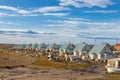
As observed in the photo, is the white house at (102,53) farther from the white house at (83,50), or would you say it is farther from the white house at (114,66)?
the white house at (114,66)

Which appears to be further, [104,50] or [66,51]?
[66,51]

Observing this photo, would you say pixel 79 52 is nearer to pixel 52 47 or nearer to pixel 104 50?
pixel 104 50

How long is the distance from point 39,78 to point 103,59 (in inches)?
1730

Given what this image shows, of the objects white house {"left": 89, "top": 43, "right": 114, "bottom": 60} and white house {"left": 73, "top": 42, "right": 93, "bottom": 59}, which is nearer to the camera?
white house {"left": 89, "top": 43, "right": 114, "bottom": 60}

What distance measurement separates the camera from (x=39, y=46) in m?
164

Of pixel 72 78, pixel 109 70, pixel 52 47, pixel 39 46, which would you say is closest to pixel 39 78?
pixel 72 78

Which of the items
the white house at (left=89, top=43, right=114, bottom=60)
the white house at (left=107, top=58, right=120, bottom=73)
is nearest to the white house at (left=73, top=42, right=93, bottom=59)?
the white house at (left=89, top=43, right=114, bottom=60)


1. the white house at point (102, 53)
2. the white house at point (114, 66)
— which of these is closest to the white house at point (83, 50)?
the white house at point (102, 53)

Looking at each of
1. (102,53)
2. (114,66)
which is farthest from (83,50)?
(114,66)

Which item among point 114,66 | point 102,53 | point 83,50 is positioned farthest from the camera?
point 83,50

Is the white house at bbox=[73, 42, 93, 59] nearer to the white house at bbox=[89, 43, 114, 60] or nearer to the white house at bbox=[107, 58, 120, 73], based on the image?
the white house at bbox=[89, 43, 114, 60]

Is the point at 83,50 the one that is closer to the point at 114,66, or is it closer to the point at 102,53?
the point at 102,53

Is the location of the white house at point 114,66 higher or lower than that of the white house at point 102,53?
lower

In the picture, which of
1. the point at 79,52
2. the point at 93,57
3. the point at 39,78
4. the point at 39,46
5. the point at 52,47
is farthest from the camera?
the point at 39,46
